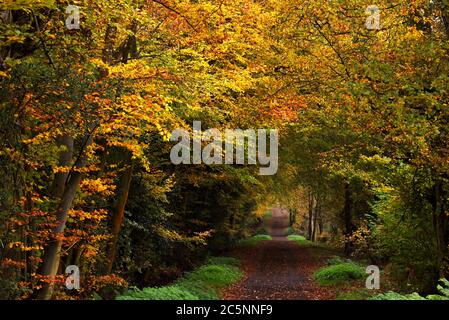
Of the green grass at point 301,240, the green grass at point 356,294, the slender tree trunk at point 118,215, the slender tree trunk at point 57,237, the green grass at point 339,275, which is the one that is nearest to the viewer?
the slender tree trunk at point 57,237

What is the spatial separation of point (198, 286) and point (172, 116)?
8.46 metres

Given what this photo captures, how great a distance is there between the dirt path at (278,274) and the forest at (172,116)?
291 mm

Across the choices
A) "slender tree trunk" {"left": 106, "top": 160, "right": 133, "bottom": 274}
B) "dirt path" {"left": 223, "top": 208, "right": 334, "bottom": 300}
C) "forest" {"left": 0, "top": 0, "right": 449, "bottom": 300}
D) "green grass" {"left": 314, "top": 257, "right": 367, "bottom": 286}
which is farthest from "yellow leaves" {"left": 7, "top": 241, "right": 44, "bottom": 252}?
"green grass" {"left": 314, "top": 257, "right": 367, "bottom": 286}

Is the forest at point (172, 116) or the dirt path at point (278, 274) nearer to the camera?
the forest at point (172, 116)

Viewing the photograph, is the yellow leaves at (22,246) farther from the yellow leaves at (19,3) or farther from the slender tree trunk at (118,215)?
the slender tree trunk at (118,215)

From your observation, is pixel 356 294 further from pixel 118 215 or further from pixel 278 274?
pixel 278 274

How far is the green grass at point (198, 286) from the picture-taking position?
1265 cm

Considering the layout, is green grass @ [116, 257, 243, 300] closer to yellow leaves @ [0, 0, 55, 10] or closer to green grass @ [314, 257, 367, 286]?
green grass @ [314, 257, 367, 286]

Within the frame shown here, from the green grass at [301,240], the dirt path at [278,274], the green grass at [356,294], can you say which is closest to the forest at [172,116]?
the green grass at [356,294]

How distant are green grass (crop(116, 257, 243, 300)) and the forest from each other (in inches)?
4.3

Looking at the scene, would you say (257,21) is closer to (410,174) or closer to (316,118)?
(316,118)

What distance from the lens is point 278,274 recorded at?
78.1ft

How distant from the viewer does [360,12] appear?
1184 centimetres
